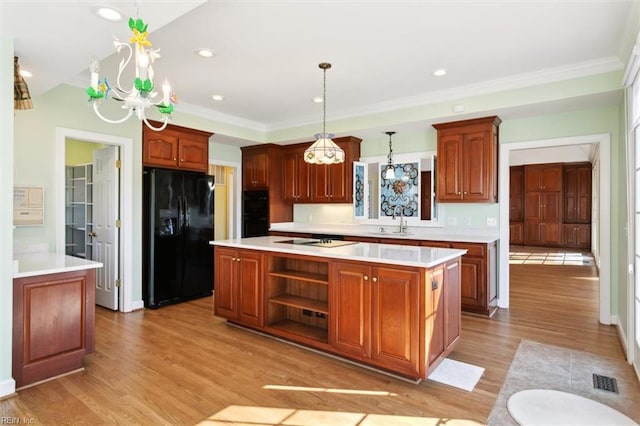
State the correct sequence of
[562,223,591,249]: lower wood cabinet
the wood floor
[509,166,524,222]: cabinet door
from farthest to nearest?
[509,166,524,222]: cabinet door
[562,223,591,249]: lower wood cabinet
the wood floor

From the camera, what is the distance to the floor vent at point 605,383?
260cm

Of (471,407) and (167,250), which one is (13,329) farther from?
(471,407)

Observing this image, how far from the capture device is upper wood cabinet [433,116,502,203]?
4492mm

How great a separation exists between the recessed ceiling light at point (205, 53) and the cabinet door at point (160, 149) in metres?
1.77

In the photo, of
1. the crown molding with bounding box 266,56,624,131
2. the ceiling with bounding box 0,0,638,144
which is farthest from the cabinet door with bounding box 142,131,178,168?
the crown molding with bounding box 266,56,624,131

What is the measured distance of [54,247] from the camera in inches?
151

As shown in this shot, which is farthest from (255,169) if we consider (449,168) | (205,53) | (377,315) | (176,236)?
(377,315)

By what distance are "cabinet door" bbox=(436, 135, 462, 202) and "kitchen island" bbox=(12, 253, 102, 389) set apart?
399 centimetres

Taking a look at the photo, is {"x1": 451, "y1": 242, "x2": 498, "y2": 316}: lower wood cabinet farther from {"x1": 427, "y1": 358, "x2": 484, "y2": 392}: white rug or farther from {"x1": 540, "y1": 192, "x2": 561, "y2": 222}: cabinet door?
{"x1": 540, "y1": 192, "x2": 561, "y2": 222}: cabinet door

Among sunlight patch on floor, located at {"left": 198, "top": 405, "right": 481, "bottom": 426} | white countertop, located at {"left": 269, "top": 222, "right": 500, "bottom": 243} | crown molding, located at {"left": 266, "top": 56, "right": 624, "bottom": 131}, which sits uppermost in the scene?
crown molding, located at {"left": 266, "top": 56, "right": 624, "bottom": 131}

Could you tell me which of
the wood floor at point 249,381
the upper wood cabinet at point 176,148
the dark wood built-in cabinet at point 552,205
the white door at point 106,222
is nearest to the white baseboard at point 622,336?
the wood floor at point 249,381

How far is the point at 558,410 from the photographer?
2322 mm

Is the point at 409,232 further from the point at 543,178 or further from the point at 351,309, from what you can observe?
the point at 543,178

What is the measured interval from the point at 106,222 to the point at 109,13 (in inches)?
126
